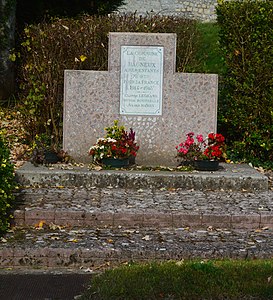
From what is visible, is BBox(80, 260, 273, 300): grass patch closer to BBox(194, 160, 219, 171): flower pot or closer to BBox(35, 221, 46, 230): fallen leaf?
BBox(35, 221, 46, 230): fallen leaf

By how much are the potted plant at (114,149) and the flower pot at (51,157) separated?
19.2 inches

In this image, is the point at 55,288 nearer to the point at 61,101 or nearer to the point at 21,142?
the point at 61,101

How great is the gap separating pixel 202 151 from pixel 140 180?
4.12 feet

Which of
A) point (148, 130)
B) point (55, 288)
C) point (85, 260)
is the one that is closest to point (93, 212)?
point (85, 260)

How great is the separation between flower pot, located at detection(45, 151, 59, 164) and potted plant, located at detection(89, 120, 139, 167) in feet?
1.60

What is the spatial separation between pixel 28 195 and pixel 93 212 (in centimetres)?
113

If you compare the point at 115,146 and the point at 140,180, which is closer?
the point at 140,180

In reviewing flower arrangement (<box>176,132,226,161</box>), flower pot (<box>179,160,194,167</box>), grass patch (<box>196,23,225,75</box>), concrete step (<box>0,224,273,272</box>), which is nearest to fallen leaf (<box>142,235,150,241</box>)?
concrete step (<box>0,224,273,272</box>)

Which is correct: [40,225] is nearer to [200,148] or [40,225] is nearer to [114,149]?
[114,149]

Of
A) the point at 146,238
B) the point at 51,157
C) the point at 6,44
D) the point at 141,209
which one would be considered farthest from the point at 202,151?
the point at 6,44

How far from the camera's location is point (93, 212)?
24.3 ft

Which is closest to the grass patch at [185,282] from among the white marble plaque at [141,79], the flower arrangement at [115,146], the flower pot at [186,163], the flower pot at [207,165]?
the flower pot at [207,165]

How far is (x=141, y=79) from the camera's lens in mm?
9828

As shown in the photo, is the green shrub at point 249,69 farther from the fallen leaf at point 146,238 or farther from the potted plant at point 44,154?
the fallen leaf at point 146,238
